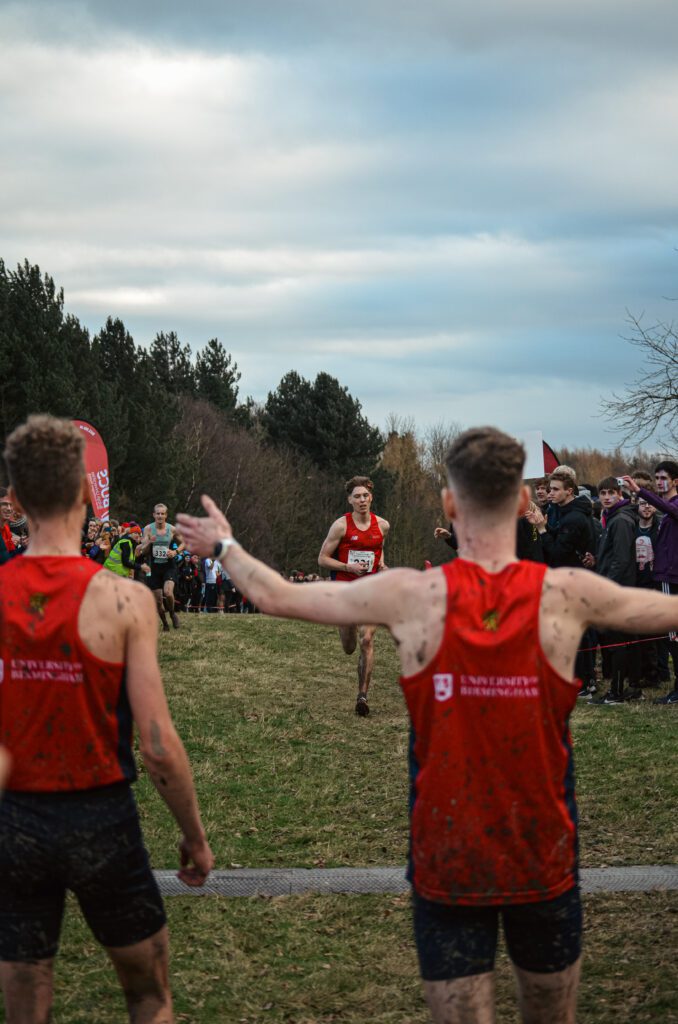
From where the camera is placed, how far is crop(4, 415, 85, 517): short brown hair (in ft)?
10.7

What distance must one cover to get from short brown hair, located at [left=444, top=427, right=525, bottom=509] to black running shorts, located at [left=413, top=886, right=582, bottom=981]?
1.00 metres

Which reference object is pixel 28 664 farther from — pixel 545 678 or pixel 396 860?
pixel 396 860

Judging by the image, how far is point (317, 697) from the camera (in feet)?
45.0

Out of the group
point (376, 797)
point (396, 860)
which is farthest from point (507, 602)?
point (376, 797)

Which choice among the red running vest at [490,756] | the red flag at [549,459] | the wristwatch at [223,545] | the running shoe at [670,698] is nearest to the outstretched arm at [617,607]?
the red running vest at [490,756]

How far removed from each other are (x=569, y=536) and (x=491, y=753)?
9079mm

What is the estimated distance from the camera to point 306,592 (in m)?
3.28

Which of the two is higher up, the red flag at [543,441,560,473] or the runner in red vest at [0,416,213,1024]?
the red flag at [543,441,560,473]

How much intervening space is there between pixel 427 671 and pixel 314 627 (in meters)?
18.1

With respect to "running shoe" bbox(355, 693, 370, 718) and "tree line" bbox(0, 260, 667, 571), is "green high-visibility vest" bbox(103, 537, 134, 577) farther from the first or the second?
"tree line" bbox(0, 260, 667, 571)

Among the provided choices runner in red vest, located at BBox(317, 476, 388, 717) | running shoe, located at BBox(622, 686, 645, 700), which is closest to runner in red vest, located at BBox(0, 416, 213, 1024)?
runner in red vest, located at BBox(317, 476, 388, 717)

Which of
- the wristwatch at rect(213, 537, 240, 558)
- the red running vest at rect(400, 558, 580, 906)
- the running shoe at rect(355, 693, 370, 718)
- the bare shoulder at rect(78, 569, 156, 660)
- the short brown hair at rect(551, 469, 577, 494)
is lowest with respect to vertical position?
the running shoe at rect(355, 693, 370, 718)

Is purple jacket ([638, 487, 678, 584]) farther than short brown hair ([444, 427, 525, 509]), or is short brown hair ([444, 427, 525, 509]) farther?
purple jacket ([638, 487, 678, 584])

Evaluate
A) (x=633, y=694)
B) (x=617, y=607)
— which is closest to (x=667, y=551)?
(x=633, y=694)
